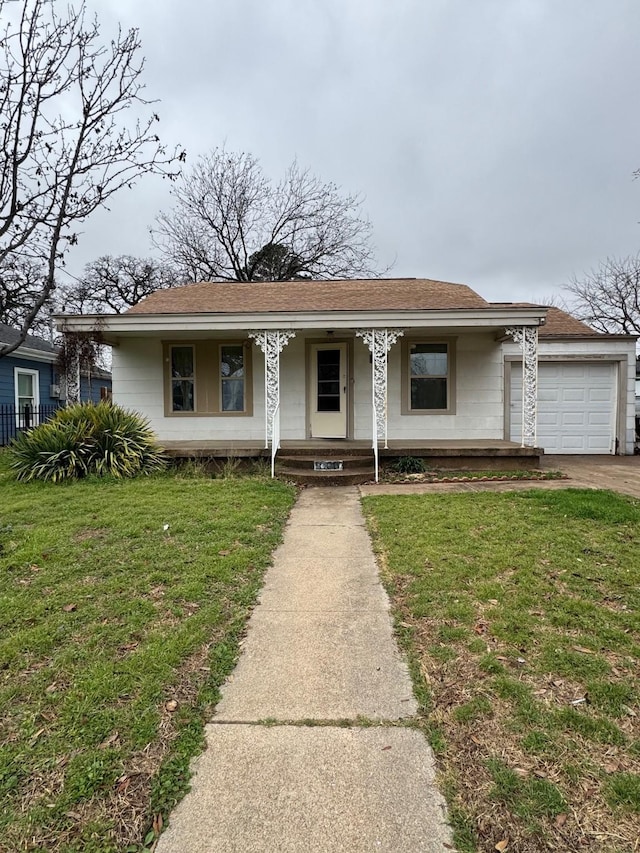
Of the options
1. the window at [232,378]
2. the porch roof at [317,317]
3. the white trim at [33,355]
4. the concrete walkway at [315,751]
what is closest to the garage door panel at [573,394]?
the porch roof at [317,317]

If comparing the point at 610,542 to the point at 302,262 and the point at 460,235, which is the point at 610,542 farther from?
the point at 302,262

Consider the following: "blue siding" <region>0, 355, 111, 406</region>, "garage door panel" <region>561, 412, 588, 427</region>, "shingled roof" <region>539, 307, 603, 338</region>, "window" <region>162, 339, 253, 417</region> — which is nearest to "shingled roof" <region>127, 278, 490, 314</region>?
"window" <region>162, 339, 253, 417</region>

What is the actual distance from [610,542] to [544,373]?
7553 millimetres

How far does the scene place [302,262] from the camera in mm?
23453

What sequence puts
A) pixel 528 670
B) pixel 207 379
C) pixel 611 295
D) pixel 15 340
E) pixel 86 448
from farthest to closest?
pixel 611 295, pixel 15 340, pixel 207 379, pixel 86 448, pixel 528 670

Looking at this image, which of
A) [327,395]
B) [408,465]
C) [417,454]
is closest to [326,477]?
[408,465]

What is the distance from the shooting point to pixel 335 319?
334 inches

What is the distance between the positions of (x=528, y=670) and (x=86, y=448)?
24.9ft

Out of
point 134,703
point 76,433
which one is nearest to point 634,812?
point 134,703

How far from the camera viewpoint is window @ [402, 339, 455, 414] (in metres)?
10.1

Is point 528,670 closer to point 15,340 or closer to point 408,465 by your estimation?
point 408,465

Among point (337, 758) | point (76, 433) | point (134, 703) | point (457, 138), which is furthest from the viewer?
point (457, 138)

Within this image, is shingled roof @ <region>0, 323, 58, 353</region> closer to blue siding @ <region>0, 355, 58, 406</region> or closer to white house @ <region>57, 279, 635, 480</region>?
blue siding @ <region>0, 355, 58, 406</region>

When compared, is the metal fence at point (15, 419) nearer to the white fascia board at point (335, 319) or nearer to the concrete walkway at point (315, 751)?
the white fascia board at point (335, 319)
